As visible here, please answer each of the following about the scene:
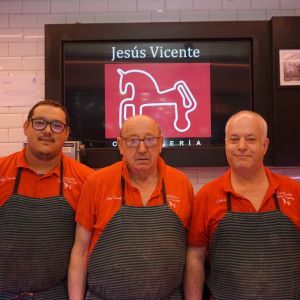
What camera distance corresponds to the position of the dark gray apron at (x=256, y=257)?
5.42 feet

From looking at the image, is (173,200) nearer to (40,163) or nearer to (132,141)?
(132,141)

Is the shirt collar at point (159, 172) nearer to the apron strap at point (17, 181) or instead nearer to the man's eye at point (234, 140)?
the man's eye at point (234, 140)

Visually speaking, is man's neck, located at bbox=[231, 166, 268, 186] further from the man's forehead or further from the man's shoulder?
the man's shoulder

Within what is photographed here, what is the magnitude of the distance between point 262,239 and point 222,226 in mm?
180

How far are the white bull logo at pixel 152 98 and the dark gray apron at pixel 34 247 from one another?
4.63ft

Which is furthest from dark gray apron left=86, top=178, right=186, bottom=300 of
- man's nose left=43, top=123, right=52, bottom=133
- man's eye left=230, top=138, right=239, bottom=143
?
man's nose left=43, top=123, right=52, bottom=133

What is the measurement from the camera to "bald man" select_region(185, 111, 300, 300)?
1663 millimetres

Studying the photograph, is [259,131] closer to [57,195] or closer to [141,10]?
[57,195]

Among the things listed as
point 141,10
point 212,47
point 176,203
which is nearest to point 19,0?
point 141,10

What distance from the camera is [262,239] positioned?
169 cm

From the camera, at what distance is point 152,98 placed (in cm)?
312

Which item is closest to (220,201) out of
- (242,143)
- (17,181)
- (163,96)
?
(242,143)

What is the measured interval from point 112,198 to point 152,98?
58.3 inches

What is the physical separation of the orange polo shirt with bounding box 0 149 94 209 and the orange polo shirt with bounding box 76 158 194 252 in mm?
109
